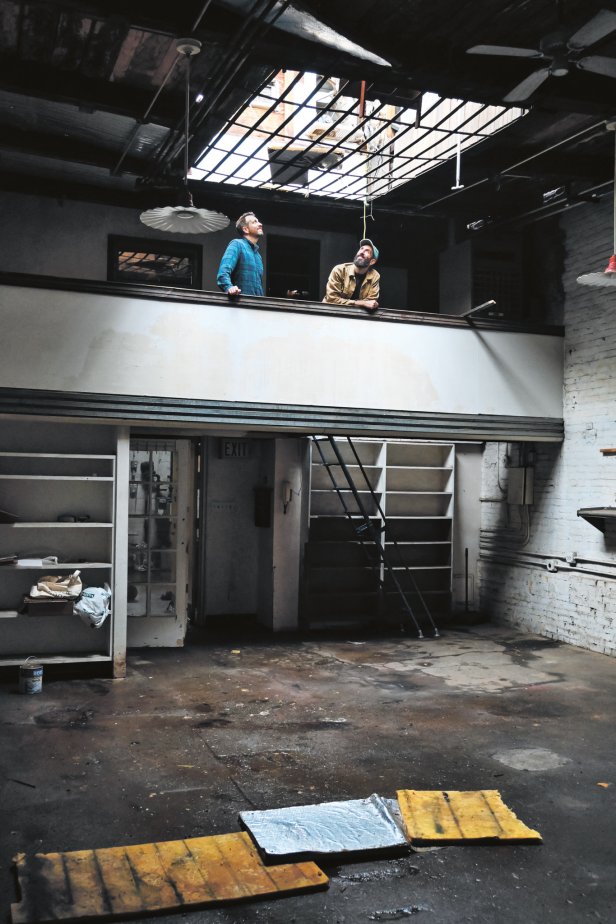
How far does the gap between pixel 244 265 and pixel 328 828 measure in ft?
18.2

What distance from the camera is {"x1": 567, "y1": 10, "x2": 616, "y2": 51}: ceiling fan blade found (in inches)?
182

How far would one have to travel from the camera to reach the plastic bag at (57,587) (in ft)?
22.8

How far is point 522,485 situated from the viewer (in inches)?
383

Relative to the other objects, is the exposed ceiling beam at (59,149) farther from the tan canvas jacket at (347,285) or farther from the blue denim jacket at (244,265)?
the tan canvas jacket at (347,285)

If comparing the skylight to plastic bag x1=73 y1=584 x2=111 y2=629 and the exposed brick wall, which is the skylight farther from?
plastic bag x1=73 y1=584 x2=111 y2=629

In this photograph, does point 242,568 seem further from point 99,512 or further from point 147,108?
point 147,108

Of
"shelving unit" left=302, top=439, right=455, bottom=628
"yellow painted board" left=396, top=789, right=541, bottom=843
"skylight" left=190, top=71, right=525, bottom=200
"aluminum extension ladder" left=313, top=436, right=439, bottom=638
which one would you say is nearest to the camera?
"yellow painted board" left=396, top=789, right=541, bottom=843

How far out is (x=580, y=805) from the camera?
15.1 ft

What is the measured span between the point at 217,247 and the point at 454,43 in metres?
4.55

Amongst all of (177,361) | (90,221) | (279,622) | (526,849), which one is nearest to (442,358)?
(177,361)

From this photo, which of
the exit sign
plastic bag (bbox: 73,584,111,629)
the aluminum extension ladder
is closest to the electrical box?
the aluminum extension ladder

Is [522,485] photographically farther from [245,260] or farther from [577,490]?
[245,260]

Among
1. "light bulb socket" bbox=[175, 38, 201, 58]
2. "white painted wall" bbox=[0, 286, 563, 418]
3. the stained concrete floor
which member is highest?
"light bulb socket" bbox=[175, 38, 201, 58]

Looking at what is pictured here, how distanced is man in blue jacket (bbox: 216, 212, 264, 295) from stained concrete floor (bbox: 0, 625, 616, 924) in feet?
12.6
